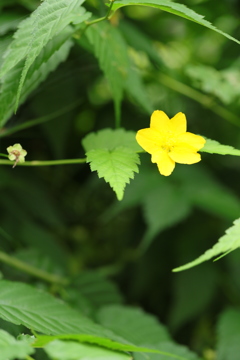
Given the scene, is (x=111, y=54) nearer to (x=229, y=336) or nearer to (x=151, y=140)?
(x=151, y=140)

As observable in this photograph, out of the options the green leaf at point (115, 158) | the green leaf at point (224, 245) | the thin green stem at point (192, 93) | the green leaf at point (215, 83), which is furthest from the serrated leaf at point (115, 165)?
the thin green stem at point (192, 93)

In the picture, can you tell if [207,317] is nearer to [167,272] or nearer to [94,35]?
[167,272]

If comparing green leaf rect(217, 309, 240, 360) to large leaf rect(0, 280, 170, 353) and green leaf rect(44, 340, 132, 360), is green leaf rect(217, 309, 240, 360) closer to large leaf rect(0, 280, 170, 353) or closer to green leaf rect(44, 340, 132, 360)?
large leaf rect(0, 280, 170, 353)

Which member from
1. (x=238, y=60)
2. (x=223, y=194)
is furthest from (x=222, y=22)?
(x=223, y=194)

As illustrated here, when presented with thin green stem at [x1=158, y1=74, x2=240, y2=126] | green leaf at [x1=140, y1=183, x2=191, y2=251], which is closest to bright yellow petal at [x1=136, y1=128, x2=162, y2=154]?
green leaf at [x1=140, y1=183, x2=191, y2=251]

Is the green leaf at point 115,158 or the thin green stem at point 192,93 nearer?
the green leaf at point 115,158

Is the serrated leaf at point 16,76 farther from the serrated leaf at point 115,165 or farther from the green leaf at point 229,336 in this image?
the green leaf at point 229,336

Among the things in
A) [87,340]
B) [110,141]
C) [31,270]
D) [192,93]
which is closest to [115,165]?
[110,141]
